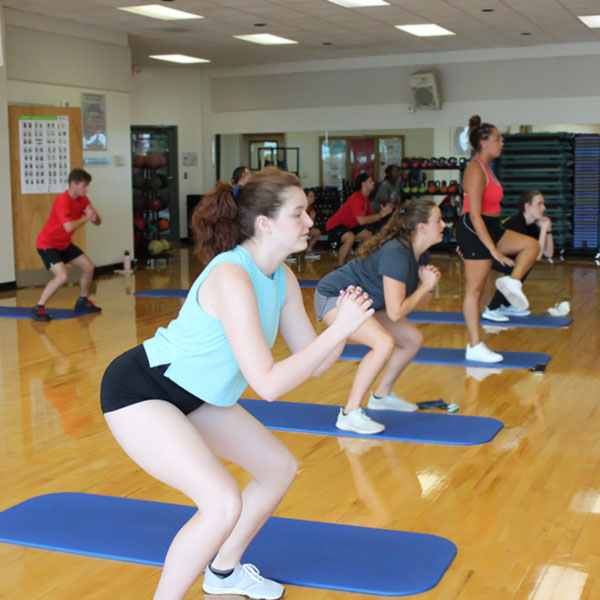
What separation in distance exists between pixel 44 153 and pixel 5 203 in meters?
0.68

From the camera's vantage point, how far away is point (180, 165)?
12.9 m

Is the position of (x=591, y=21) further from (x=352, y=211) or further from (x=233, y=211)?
(x=233, y=211)

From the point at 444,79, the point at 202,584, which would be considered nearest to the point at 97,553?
the point at 202,584

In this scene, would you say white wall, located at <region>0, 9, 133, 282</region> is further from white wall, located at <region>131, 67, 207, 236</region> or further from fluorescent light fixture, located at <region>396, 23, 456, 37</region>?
fluorescent light fixture, located at <region>396, 23, 456, 37</region>

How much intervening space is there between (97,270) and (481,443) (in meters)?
6.95

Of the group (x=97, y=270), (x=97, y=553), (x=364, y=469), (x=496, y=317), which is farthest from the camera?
(x=97, y=270)

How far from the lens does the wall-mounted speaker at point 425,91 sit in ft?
36.5

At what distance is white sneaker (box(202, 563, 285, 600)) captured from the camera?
7.22ft

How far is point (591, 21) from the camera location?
9062 mm

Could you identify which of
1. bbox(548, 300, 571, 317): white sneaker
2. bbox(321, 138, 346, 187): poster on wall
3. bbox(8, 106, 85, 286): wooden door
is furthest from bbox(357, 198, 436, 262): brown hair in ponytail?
bbox(321, 138, 346, 187): poster on wall

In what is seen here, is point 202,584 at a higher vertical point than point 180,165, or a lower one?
lower

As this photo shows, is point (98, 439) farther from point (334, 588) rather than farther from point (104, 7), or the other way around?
point (104, 7)

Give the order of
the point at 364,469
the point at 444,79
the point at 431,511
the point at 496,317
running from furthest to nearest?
the point at 444,79
the point at 496,317
the point at 364,469
the point at 431,511

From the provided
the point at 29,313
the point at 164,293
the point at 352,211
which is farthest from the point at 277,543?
the point at 352,211
